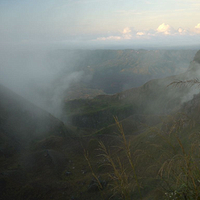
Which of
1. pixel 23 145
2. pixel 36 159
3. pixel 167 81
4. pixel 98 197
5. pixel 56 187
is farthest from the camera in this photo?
pixel 167 81

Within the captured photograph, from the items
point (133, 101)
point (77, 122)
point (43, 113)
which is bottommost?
point (77, 122)

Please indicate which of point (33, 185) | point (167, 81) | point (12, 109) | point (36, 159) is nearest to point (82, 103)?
point (167, 81)

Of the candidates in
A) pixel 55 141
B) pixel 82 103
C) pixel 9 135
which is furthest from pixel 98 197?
pixel 82 103

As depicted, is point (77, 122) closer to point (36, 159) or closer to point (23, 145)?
point (23, 145)

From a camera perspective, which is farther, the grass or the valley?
the valley

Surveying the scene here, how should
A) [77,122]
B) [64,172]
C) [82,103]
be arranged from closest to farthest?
[64,172] → [77,122] → [82,103]

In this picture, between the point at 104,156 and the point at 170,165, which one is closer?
the point at 170,165

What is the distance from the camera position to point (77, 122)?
4326 inches

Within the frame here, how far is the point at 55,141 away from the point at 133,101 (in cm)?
8030

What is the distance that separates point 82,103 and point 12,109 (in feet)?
283

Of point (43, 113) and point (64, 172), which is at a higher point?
point (43, 113)

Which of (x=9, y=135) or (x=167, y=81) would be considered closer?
(x=9, y=135)

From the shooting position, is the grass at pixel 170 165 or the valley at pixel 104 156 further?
the valley at pixel 104 156

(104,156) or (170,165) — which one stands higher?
(170,165)
